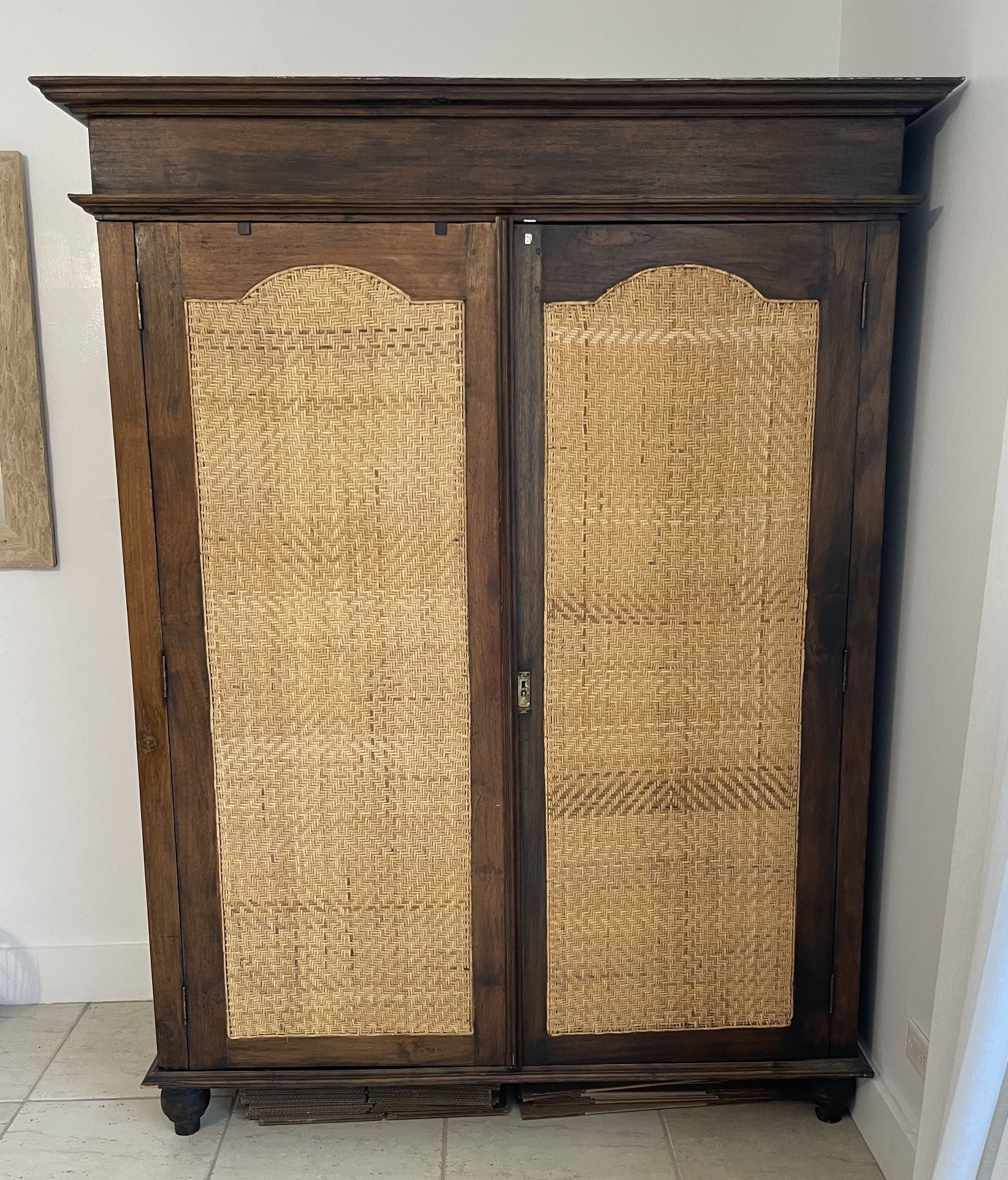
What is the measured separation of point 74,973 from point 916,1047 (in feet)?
6.46

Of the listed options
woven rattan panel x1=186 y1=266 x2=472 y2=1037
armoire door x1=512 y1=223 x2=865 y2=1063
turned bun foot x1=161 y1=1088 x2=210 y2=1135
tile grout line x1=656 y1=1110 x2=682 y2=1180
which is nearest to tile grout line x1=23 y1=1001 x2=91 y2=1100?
turned bun foot x1=161 y1=1088 x2=210 y2=1135

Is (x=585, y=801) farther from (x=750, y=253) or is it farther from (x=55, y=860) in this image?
(x=55, y=860)

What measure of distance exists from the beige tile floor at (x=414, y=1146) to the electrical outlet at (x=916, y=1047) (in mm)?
260

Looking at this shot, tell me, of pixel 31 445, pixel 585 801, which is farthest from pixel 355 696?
pixel 31 445

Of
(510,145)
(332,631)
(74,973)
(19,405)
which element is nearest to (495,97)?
(510,145)

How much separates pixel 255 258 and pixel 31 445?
90 centimetres

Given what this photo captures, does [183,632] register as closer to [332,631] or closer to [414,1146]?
[332,631]

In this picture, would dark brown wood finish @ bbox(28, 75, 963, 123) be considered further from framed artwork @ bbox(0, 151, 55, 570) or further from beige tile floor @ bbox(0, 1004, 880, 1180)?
beige tile floor @ bbox(0, 1004, 880, 1180)

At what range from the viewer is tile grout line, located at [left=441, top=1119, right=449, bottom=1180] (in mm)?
1981

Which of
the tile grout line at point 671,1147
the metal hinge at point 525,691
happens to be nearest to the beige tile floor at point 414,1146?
the tile grout line at point 671,1147

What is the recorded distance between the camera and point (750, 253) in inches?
70.6

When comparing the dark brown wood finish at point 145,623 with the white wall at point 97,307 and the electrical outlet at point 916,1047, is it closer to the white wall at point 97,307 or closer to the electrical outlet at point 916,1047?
the white wall at point 97,307

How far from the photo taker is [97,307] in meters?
2.32

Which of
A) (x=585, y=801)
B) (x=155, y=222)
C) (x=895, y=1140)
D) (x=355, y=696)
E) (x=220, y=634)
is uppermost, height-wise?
(x=155, y=222)
